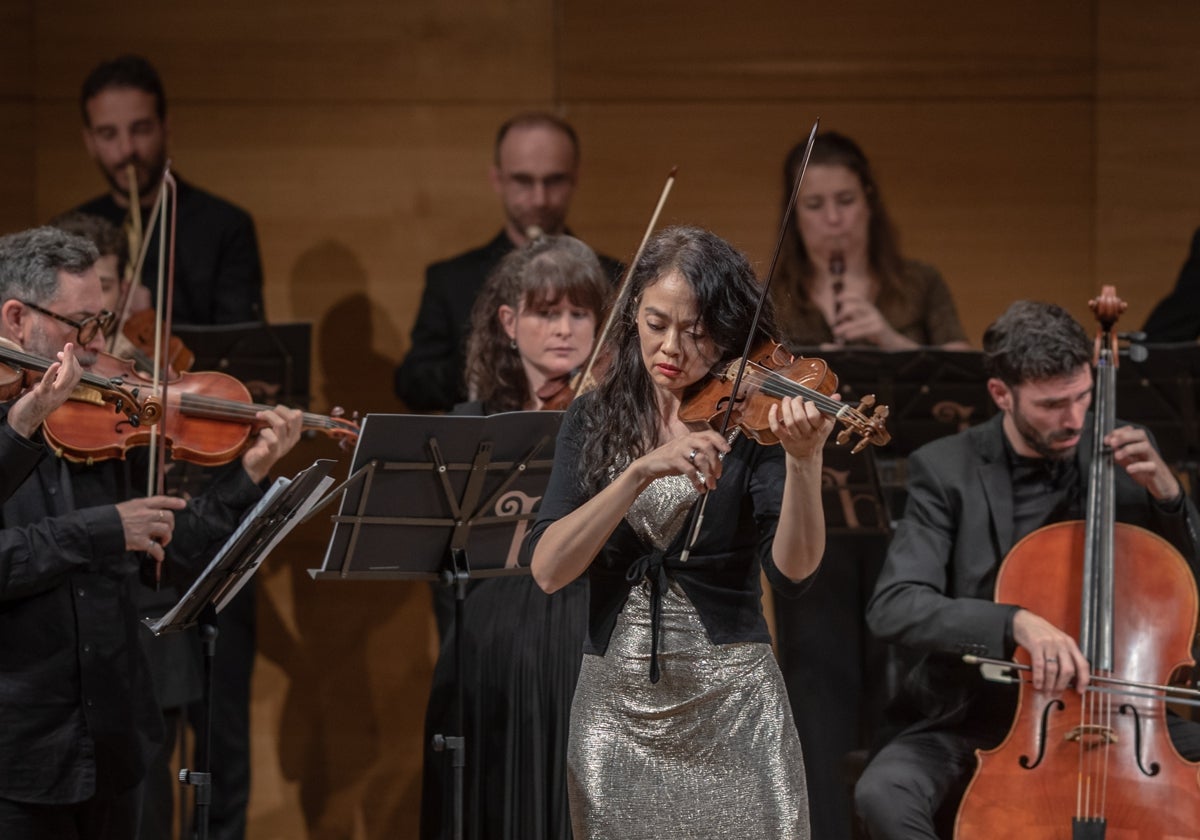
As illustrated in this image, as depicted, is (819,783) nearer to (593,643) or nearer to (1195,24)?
(593,643)

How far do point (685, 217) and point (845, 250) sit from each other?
0.86 metres

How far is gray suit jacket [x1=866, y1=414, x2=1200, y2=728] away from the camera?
304 cm

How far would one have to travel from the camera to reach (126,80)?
4.16 m

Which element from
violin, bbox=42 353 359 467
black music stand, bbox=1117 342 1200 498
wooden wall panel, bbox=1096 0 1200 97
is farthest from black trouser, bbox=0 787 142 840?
wooden wall panel, bbox=1096 0 1200 97

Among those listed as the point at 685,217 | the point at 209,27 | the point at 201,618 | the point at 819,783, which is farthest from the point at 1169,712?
the point at 209,27

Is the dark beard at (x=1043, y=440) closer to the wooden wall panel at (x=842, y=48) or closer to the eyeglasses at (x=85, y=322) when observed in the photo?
the eyeglasses at (x=85, y=322)

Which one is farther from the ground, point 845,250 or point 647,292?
point 845,250

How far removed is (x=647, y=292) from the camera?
7.01ft

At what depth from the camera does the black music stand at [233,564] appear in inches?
96.1

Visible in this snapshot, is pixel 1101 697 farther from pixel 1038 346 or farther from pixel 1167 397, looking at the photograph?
pixel 1167 397

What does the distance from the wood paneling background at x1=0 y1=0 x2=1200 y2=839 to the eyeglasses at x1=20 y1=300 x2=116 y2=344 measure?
204cm

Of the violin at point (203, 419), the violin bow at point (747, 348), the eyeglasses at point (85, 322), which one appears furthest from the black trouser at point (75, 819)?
the violin bow at point (747, 348)

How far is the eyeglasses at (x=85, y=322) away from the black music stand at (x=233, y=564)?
1.58 ft

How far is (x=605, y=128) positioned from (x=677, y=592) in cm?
296
